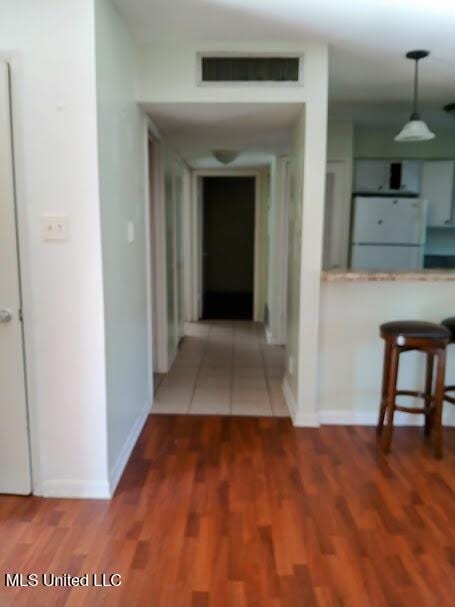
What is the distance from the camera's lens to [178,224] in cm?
512

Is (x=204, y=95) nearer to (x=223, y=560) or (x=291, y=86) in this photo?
(x=291, y=86)

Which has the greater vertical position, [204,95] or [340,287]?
[204,95]

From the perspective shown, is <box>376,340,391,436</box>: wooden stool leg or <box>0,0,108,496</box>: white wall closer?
<box>0,0,108,496</box>: white wall

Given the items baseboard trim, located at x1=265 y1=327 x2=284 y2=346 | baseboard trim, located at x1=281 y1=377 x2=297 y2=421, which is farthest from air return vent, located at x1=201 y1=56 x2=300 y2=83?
baseboard trim, located at x1=265 y1=327 x2=284 y2=346

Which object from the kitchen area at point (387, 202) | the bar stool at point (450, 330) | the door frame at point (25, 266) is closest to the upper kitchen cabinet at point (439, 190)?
the kitchen area at point (387, 202)

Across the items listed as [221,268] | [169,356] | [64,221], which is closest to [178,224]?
[169,356]

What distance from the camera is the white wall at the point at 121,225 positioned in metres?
2.23

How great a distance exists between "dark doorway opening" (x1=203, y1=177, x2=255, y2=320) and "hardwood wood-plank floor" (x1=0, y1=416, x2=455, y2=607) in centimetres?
618

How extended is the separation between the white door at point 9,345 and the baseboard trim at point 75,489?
0.10 metres

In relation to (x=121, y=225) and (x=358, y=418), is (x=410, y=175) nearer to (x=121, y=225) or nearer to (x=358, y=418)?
(x=358, y=418)

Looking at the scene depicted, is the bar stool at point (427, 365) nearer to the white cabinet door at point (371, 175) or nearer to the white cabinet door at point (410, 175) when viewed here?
the white cabinet door at point (371, 175)

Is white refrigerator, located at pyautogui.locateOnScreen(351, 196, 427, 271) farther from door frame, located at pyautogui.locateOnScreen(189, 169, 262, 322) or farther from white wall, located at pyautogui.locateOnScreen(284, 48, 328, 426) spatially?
door frame, located at pyautogui.locateOnScreen(189, 169, 262, 322)

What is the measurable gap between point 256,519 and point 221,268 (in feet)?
24.0

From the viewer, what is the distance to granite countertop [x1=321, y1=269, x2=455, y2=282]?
116 inches
